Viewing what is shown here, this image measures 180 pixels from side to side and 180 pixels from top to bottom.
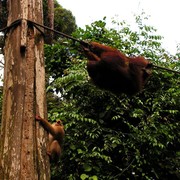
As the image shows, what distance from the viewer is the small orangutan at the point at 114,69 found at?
9.63 ft

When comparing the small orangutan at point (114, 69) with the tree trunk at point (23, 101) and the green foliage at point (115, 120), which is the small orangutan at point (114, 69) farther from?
the green foliage at point (115, 120)

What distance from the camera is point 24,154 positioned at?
2449 millimetres

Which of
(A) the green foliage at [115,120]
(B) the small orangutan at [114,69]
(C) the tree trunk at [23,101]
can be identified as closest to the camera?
(C) the tree trunk at [23,101]

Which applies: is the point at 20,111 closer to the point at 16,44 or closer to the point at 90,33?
the point at 16,44

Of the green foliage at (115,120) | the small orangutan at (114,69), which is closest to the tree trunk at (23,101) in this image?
the small orangutan at (114,69)

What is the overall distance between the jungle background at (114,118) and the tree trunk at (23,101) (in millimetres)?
2753

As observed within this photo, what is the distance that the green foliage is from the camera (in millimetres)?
5664

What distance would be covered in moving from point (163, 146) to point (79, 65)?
186 cm

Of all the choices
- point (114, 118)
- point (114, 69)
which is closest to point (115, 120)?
point (114, 118)

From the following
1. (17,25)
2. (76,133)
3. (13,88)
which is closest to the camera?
(13,88)

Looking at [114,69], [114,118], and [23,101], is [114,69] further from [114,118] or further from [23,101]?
[114,118]

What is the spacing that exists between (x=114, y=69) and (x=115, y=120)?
11.2 feet

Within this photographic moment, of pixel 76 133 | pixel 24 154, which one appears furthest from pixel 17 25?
pixel 76 133

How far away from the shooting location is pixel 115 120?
627cm
